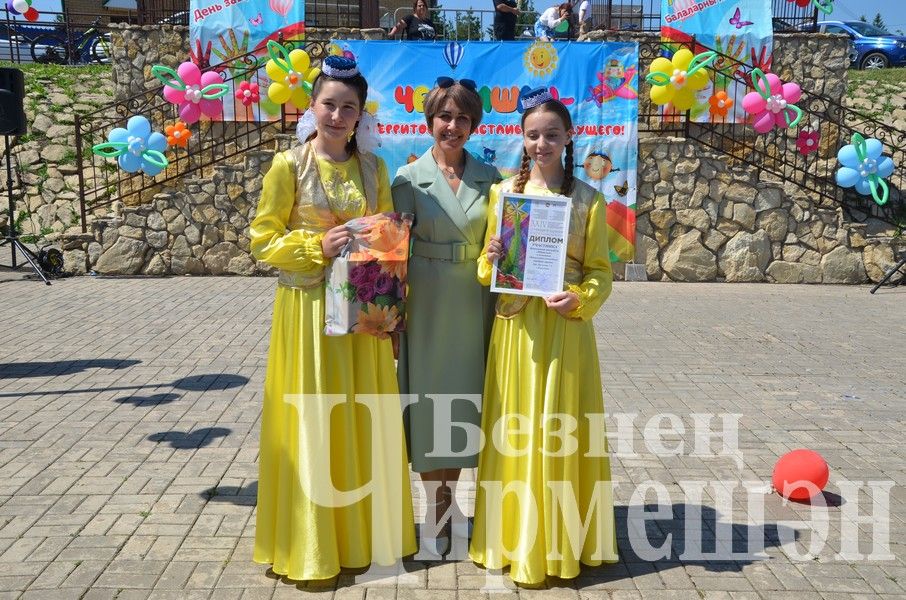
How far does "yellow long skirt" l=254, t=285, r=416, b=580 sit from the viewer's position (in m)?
3.40

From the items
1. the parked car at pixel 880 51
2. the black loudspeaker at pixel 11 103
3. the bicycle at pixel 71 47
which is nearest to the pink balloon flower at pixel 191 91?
the black loudspeaker at pixel 11 103

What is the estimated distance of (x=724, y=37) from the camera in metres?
12.4

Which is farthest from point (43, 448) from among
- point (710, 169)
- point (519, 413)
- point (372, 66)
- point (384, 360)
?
point (710, 169)

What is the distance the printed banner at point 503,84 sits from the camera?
11312mm

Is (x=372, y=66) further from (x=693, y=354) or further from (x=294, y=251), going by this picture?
(x=294, y=251)

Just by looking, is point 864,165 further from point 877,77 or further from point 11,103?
point 11,103

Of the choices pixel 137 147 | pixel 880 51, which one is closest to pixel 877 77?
pixel 880 51

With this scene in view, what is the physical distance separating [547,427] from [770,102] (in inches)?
375

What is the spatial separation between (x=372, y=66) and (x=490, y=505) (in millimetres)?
8831

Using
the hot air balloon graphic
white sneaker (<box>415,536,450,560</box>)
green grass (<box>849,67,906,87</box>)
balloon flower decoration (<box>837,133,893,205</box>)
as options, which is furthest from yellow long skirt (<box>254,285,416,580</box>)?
green grass (<box>849,67,906,87</box>)

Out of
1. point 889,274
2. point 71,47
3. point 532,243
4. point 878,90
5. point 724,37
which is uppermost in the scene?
point 71,47

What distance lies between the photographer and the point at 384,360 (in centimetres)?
350

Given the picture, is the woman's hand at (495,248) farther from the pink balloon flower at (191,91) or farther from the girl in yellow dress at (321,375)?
the pink balloon flower at (191,91)

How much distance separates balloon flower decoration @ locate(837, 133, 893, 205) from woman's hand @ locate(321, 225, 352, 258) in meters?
10.1
